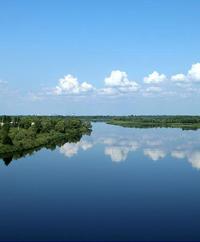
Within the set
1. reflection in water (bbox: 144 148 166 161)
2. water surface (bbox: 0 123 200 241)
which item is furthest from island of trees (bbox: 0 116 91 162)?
reflection in water (bbox: 144 148 166 161)

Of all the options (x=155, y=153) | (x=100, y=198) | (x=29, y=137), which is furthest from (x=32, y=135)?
(x=100, y=198)

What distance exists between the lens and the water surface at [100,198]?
96.5ft

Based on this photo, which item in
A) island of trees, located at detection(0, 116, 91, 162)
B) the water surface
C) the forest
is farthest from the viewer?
the forest

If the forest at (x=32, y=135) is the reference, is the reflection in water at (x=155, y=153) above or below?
below

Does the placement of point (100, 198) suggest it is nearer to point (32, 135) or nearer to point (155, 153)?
point (155, 153)

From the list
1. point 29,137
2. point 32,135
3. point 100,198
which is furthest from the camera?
point 32,135

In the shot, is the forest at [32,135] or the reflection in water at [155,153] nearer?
the forest at [32,135]

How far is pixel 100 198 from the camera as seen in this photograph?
39.3 metres

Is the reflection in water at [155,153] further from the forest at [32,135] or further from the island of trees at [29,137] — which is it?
the forest at [32,135]

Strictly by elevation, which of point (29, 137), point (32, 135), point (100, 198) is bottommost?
point (100, 198)

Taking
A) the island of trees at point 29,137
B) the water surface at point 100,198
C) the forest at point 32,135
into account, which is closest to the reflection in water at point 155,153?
the water surface at point 100,198

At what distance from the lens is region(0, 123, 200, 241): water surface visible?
29.4 metres

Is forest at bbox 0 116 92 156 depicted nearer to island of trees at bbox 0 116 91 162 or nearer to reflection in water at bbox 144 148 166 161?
island of trees at bbox 0 116 91 162

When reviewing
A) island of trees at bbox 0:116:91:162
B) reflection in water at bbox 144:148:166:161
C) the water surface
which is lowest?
the water surface
